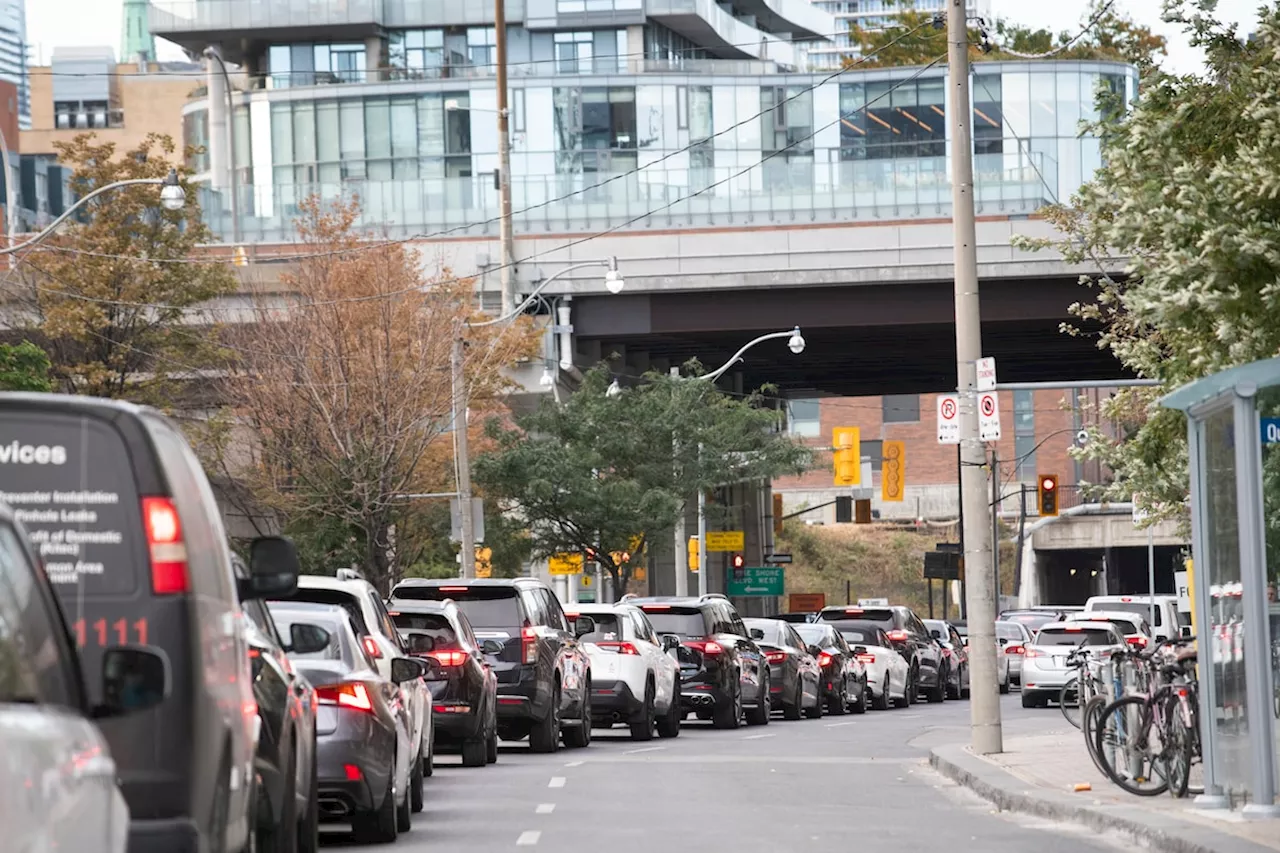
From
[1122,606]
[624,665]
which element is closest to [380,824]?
[624,665]

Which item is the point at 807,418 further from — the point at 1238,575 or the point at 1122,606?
the point at 1238,575

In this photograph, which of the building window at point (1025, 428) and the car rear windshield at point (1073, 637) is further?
the building window at point (1025, 428)

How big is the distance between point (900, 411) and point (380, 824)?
107985 mm

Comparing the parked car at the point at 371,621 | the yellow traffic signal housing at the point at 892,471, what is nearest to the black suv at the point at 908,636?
the yellow traffic signal housing at the point at 892,471

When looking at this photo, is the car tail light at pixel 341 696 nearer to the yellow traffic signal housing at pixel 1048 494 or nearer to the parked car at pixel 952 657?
the parked car at pixel 952 657

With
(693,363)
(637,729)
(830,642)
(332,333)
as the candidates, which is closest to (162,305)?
(332,333)

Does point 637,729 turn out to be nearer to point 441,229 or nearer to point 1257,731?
point 1257,731

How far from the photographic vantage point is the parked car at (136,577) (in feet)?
25.7

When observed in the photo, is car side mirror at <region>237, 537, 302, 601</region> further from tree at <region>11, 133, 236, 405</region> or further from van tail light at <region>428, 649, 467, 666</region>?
tree at <region>11, 133, 236, 405</region>

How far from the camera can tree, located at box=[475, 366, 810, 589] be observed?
47719 millimetres

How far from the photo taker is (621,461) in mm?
50469

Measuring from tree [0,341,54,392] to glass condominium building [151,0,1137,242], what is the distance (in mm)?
19090

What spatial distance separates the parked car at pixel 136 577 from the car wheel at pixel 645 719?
1978 cm

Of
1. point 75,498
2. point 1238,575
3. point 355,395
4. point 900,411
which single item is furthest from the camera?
point 900,411
